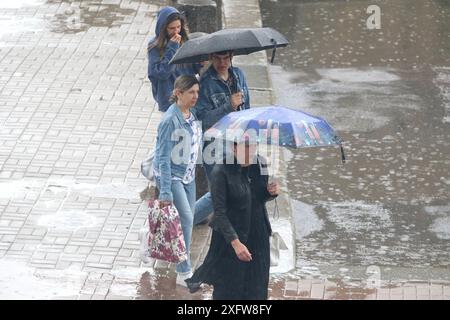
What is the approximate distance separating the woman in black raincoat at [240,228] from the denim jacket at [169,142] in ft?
3.26

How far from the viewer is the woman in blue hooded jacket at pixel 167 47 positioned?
33.5 ft

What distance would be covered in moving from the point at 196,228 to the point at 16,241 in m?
1.53

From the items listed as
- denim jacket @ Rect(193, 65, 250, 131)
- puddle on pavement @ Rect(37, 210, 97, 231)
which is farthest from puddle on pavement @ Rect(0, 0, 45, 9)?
denim jacket @ Rect(193, 65, 250, 131)

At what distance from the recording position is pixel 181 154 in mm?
9312

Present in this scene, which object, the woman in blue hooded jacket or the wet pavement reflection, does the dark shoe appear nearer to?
the wet pavement reflection

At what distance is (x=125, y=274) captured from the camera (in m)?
9.66

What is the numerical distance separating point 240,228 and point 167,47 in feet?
8.53

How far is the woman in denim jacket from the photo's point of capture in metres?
9.09

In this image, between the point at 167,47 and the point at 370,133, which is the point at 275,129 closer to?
the point at 167,47

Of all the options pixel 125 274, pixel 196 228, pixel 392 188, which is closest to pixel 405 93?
pixel 392 188

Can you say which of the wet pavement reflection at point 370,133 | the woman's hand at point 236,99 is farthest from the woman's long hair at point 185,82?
the wet pavement reflection at point 370,133

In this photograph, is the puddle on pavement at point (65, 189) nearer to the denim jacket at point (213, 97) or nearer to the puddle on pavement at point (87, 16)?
the denim jacket at point (213, 97)

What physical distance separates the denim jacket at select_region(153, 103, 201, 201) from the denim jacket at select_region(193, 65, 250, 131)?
36cm
